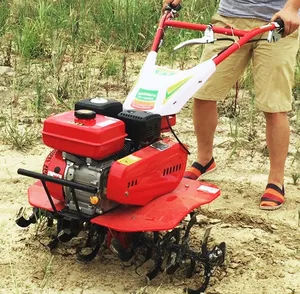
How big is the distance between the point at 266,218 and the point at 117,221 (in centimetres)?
108

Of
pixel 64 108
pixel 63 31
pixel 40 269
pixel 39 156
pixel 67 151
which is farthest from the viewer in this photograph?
pixel 63 31

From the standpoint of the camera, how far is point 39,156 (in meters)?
4.41

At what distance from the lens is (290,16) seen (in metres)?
3.45

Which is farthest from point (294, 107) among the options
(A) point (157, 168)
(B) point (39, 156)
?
(A) point (157, 168)

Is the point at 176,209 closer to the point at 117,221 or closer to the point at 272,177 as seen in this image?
the point at 117,221

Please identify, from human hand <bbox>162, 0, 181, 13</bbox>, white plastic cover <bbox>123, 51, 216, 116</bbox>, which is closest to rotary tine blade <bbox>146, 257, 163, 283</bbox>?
white plastic cover <bbox>123, 51, 216, 116</bbox>

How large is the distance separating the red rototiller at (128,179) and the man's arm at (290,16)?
42cm

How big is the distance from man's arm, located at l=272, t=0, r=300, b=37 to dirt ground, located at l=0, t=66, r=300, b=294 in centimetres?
98

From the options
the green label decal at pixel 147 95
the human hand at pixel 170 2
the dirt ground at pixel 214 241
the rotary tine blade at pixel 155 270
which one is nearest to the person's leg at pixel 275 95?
the dirt ground at pixel 214 241

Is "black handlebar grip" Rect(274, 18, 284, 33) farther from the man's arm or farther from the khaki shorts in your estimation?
the khaki shorts

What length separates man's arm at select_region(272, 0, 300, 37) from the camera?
344cm

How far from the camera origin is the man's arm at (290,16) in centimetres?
344

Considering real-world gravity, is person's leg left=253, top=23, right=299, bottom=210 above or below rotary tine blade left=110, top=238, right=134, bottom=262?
above

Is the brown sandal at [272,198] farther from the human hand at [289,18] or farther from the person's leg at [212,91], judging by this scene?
the human hand at [289,18]
